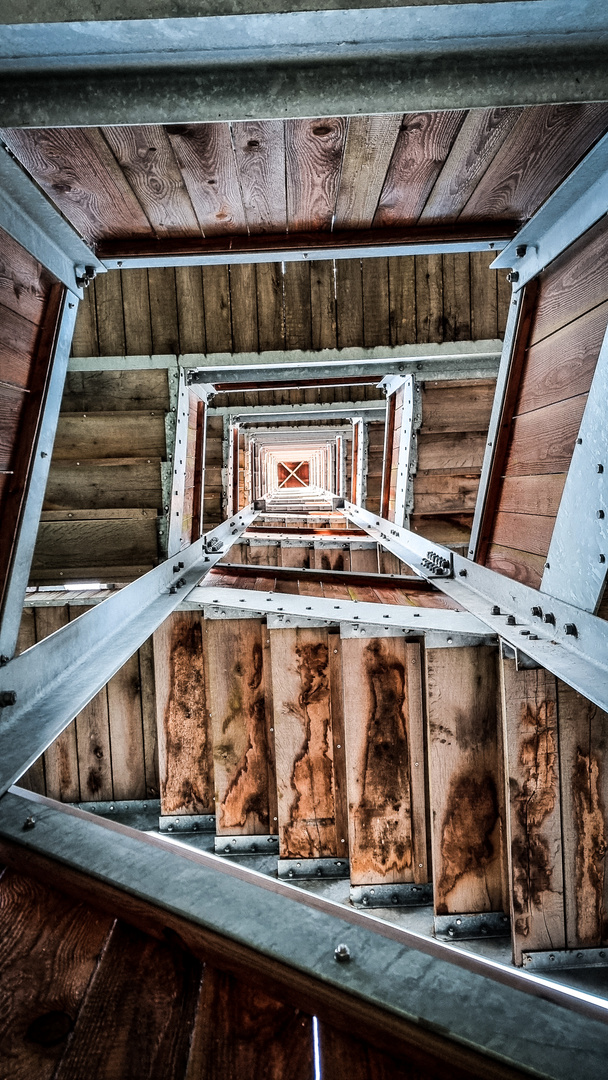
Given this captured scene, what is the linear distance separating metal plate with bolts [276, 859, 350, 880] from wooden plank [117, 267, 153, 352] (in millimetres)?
4492

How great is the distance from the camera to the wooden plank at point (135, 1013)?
3.22ft

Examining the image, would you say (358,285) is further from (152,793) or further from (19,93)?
(152,793)

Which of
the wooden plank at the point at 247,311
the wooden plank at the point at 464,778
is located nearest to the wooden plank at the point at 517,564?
the wooden plank at the point at 464,778

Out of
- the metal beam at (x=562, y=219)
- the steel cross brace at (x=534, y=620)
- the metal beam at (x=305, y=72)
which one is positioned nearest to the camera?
the metal beam at (x=305, y=72)

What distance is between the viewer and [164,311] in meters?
5.77

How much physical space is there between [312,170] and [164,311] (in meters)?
3.80

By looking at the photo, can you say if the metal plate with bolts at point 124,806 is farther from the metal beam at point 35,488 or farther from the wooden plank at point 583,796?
the wooden plank at point 583,796

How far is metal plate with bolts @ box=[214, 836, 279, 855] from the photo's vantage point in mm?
4328

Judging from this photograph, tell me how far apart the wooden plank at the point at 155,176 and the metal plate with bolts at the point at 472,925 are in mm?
3627

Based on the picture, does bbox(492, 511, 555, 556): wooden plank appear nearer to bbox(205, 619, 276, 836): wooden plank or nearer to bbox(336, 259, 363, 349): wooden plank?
bbox(205, 619, 276, 836): wooden plank

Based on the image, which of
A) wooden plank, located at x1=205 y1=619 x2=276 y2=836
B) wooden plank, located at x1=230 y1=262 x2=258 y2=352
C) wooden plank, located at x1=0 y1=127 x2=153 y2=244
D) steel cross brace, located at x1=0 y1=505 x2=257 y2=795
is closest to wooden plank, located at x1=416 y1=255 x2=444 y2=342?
wooden plank, located at x1=230 y1=262 x2=258 y2=352

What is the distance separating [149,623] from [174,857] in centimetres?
186

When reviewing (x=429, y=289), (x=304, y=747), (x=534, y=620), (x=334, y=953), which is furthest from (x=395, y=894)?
(x=429, y=289)

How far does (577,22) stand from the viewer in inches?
59.7
